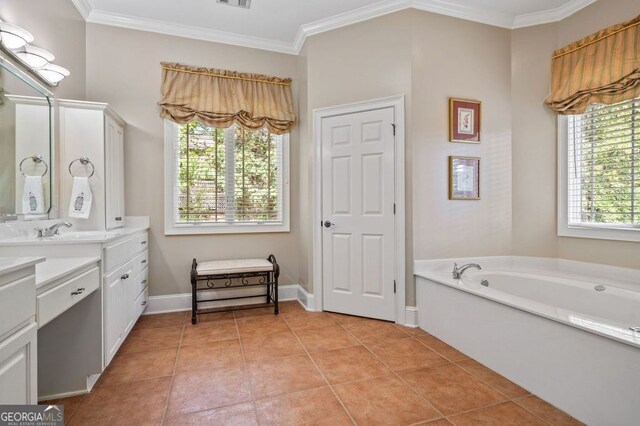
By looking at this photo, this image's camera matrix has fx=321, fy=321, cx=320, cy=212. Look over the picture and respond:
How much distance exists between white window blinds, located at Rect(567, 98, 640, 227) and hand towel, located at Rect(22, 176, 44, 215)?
13.7ft

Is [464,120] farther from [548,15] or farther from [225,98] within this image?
[225,98]

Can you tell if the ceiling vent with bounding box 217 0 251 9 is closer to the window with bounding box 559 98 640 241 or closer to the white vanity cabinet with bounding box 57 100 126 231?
the white vanity cabinet with bounding box 57 100 126 231

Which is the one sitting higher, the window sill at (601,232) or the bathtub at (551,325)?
the window sill at (601,232)

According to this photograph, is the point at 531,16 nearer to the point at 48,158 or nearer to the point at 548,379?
the point at 548,379

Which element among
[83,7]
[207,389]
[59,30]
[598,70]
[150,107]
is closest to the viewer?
[207,389]

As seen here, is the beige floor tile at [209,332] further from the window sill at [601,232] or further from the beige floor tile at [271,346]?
the window sill at [601,232]

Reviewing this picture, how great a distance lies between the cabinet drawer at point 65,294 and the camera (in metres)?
1.30

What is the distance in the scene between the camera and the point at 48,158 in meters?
2.22

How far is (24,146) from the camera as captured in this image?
196cm

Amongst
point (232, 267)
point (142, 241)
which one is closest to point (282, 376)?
point (232, 267)

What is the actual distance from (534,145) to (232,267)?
305cm

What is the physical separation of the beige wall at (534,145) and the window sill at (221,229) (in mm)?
2372

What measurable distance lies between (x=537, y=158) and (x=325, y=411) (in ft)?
9.42

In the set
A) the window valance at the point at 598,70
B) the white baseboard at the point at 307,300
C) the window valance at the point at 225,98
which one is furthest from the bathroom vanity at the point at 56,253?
the window valance at the point at 598,70
